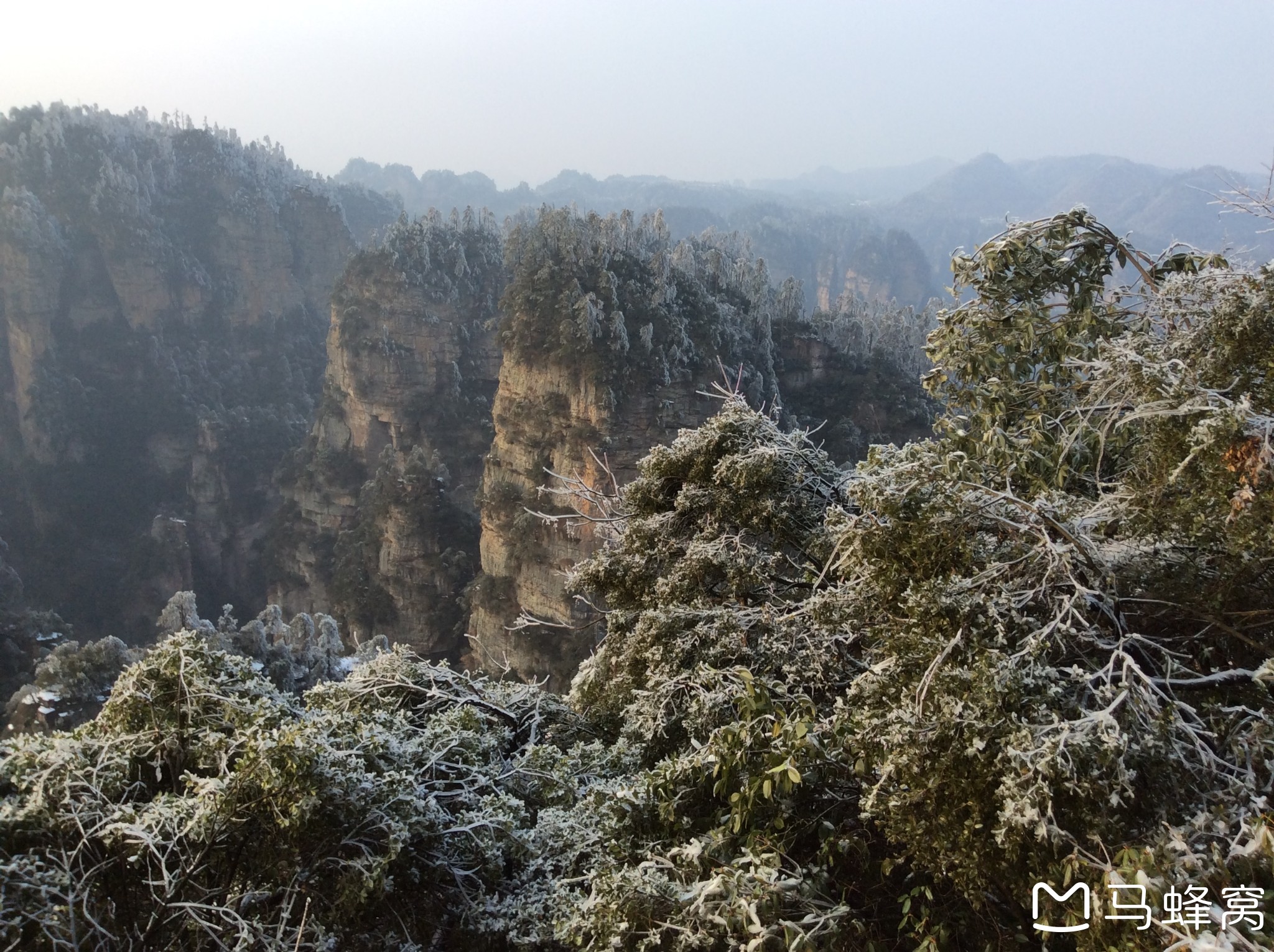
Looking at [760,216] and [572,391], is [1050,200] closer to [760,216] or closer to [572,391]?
[760,216]

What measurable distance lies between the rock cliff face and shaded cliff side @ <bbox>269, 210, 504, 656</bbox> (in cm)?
707

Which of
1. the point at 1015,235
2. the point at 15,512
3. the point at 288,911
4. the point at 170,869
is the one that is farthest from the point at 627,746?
the point at 15,512

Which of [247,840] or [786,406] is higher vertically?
[247,840]

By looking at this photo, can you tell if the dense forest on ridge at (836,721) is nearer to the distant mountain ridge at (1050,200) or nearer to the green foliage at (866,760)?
the green foliage at (866,760)

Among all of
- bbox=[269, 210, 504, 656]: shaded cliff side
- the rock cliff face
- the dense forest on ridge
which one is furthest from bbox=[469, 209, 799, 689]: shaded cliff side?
the rock cliff face

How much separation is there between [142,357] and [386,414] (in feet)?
73.7

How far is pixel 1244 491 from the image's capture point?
240 centimetres

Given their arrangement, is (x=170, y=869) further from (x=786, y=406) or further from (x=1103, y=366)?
(x=786, y=406)

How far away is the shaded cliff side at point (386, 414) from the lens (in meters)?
34.4

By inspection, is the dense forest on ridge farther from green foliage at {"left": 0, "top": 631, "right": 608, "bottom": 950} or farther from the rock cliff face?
the rock cliff face

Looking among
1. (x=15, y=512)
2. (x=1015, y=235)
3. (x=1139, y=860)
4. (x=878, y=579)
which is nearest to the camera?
(x=1139, y=860)

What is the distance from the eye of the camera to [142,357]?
1938 inches

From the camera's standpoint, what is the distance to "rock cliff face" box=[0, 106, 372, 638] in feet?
139

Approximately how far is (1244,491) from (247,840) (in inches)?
141
